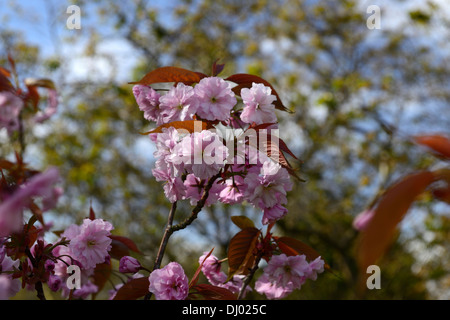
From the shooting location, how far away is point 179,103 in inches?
34.7

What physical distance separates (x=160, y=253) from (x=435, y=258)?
4406mm

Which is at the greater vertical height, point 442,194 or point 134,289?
point 442,194

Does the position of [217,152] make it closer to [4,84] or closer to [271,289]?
[271,289]

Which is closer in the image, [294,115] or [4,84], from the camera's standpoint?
[4,84]

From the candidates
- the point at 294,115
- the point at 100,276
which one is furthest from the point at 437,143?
the point at 294,115

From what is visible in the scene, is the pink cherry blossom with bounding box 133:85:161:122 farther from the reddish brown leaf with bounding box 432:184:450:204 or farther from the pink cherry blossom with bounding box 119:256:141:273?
the reddish brown leaf with bounding box 432:184:450:204

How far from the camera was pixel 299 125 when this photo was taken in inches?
192

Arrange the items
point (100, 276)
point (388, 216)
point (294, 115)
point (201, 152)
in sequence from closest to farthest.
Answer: point (388, 216) → point (201, 152) → point (100, 276) → point (294, 115)

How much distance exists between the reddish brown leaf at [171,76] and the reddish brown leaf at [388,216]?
576 mm

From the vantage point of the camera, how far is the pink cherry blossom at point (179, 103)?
2.85ft

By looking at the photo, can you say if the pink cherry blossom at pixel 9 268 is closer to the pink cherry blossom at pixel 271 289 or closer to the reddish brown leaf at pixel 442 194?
the pink cherry blossom at pixel 271 289

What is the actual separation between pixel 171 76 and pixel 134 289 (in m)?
0.42

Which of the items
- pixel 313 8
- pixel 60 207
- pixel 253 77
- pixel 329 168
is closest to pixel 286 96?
pixel 329 168
